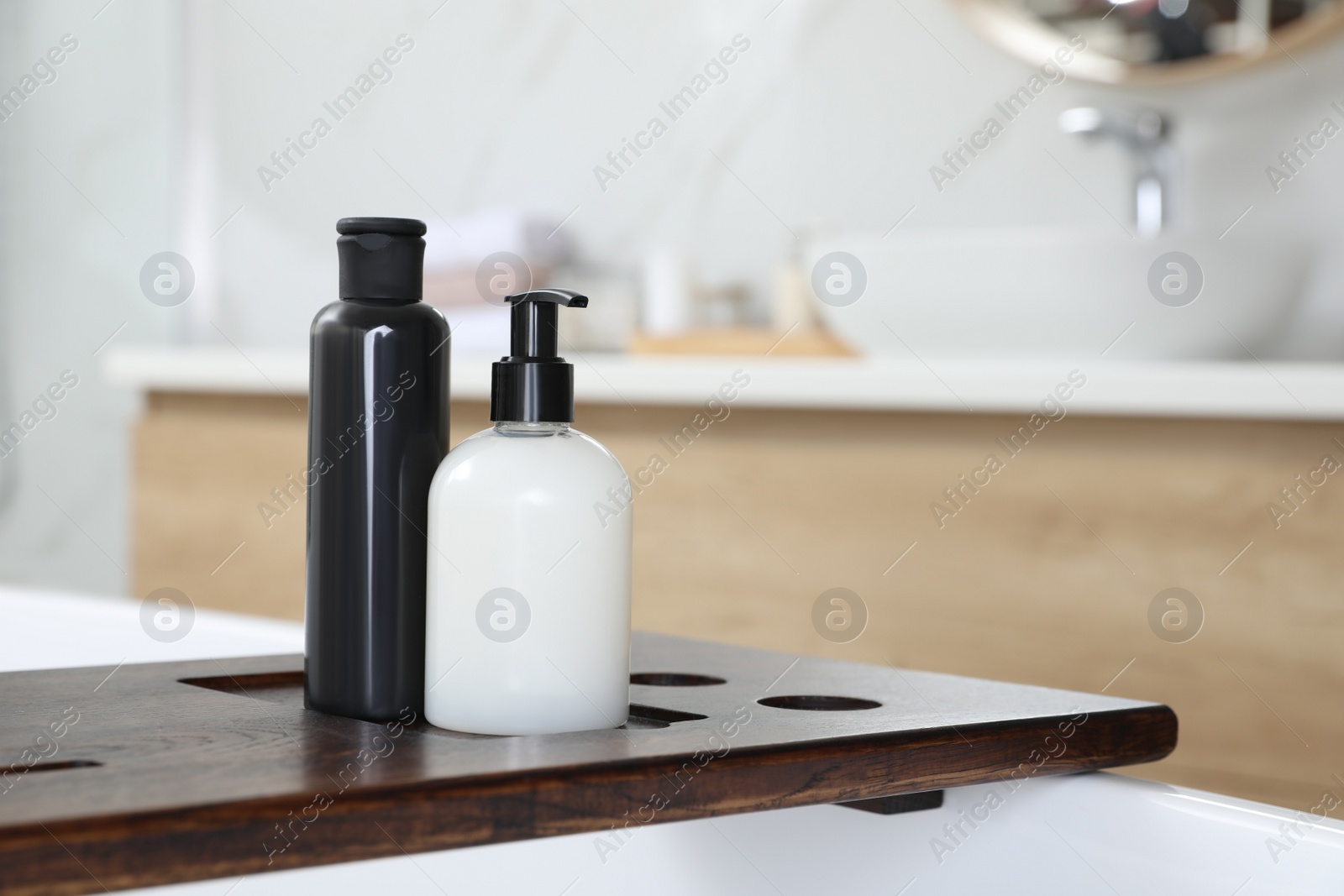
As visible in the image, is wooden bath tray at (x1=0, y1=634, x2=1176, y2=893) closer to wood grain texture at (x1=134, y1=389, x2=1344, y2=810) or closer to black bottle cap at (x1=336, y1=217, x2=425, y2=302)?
black bottle cap at (x1=336, y1=217, x2=425, y2=302)

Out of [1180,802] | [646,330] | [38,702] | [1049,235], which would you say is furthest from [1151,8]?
[38,702]

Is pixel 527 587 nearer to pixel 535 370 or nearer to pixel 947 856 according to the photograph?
pixel 535 370

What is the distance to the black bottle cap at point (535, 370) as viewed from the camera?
0.43 metres

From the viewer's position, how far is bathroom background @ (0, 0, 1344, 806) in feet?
3.69

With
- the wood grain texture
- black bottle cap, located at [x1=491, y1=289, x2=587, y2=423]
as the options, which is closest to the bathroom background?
the wood grain texture

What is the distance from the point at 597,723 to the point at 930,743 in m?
0.10

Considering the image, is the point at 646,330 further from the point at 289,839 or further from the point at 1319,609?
the point at 289,839

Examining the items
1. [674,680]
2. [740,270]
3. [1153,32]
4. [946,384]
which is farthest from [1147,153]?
[674,680]

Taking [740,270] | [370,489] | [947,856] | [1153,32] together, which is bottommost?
[947,856]

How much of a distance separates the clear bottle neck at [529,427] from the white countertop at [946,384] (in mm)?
466

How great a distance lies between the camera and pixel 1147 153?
1.57 m

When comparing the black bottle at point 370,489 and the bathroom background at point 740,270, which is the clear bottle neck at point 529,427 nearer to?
the black bottle at point 370,489

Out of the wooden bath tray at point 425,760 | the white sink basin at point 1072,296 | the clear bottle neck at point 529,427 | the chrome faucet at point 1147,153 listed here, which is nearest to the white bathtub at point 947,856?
the wooden bath tray at point 425,760

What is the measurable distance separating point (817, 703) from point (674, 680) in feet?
0.22
